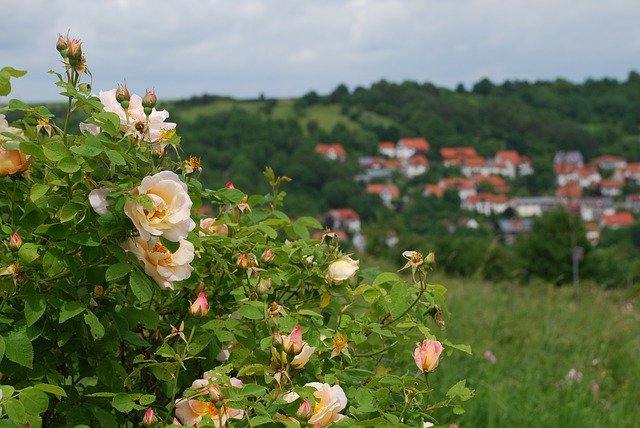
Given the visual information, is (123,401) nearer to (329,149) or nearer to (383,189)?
(383,189)

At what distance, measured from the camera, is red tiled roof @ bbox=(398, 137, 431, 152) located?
61875 millimetres

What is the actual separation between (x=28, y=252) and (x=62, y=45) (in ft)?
1.17

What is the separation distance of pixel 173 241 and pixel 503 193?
197ft

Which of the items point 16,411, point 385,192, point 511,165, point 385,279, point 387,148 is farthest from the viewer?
point 511,165

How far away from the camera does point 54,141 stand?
1.39 metres

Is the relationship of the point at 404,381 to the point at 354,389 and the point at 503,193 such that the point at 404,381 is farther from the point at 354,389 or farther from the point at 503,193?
the point at 503,193

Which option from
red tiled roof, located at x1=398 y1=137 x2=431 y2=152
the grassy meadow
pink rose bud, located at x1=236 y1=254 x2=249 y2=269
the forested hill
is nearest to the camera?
pink rose bud, located at x1=236 y1=254 x2=249 y2=269

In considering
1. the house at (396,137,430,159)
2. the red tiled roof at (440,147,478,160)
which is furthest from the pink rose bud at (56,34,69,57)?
the red tiled roof at (440,147,478,160)

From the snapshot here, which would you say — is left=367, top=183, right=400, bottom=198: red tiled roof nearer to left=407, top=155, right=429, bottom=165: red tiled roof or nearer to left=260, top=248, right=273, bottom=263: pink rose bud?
left=407, top=155, right=429, bottom=165: red tiled roof

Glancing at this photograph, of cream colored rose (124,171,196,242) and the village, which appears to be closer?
cream colored rose (124,171,196,242)

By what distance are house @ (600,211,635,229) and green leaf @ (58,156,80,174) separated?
51.4 m

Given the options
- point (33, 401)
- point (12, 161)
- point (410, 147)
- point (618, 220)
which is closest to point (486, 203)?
point (618, 220)

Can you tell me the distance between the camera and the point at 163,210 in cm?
129

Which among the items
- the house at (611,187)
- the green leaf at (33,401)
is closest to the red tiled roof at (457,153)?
the house at (611,187)
